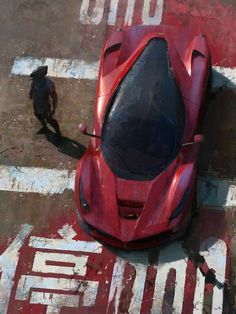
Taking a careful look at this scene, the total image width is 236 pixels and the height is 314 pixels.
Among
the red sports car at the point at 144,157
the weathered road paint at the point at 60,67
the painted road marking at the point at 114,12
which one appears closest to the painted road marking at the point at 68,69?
the weathered road paint at the point at 60,67

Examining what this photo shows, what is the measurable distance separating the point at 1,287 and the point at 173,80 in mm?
3688

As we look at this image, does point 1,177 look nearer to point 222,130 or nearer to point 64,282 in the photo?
point 64,282

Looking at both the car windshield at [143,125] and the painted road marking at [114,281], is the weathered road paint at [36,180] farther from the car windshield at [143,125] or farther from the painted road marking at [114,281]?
the car windshield at [143,125]

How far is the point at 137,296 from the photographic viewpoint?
6949 millimetres

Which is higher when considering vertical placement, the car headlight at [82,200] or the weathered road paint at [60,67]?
the weathered road paint at [60,67]

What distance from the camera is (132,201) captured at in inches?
264

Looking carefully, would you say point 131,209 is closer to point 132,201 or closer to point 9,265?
point 132,201

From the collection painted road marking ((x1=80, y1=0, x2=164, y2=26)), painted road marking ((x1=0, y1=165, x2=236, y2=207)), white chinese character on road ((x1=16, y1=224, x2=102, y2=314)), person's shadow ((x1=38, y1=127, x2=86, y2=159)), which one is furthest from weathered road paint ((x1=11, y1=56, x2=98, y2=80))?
white chinese character on road ((x1=16, y1=224, x2=102, y2=314))

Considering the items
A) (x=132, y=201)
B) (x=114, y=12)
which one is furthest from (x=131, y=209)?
(x=114, y=12)

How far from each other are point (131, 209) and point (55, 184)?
1620 mm

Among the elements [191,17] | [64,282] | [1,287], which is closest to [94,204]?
[64,282]

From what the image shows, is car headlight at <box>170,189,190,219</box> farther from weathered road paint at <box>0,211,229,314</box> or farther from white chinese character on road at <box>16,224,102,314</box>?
white chinese character on road at <box>16,224,102,314</box>

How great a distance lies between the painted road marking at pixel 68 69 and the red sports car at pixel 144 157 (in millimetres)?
1349

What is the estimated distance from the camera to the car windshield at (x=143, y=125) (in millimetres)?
6727
